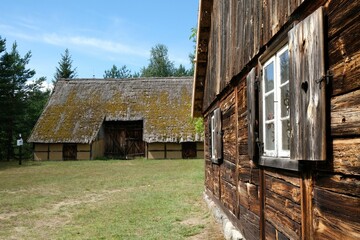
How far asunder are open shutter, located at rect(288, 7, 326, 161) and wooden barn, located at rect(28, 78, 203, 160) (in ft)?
82.1

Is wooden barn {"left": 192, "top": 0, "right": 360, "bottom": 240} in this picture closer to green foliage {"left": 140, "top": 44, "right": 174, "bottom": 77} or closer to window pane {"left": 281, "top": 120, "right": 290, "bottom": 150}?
window pane {"left": 281, "top": 120, "right": 290, "bottom": 150}

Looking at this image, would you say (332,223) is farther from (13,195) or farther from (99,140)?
(99,140)

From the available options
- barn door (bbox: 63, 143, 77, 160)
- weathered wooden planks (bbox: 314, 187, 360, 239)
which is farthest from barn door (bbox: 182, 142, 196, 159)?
weathered wooden planks (bbox: 314, 187, 360, 239)

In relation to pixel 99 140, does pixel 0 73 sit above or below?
above

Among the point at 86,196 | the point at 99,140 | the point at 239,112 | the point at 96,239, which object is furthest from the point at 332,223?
the point at 99,140

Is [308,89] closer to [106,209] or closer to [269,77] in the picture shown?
[269,77]

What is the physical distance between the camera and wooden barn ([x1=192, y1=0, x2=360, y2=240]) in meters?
2.43

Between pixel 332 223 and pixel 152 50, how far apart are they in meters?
69.4

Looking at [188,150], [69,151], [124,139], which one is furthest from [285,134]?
[124,139]

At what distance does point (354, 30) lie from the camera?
234 cm

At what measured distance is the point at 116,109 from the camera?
31266 millimetres

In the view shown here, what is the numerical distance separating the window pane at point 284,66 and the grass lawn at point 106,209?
401 centimetres

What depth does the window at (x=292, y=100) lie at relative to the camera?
271 centimetres

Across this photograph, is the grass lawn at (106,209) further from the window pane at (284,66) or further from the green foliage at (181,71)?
the green foliage at (181,71)
